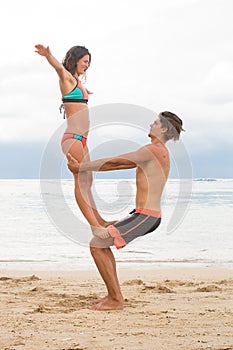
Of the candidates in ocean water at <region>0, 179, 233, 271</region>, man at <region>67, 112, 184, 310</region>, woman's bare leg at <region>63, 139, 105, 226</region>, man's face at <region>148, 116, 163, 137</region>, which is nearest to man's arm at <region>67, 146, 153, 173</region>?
man at <region>67, 112, 184, 310</region>

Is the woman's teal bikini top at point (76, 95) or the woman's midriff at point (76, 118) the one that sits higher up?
the woman's teal bikini top at point (76, 95)

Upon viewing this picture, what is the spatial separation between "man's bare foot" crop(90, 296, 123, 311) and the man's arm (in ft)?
4.76

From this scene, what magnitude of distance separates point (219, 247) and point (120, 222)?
7.53m

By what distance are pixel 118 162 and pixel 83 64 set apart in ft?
3.79

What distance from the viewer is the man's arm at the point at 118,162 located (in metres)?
5.62

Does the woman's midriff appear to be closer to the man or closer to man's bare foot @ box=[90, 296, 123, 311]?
the man

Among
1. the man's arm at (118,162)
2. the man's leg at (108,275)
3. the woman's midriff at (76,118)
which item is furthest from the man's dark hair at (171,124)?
the man's leg at (108,275)

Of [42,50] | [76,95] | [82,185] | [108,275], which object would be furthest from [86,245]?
[42,50]

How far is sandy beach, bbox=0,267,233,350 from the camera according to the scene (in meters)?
4.69

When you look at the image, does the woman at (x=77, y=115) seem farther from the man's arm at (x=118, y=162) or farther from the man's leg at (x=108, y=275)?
the man's leg at (x=108, y=275)

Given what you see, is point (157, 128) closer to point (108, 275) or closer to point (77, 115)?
point (77, 115)

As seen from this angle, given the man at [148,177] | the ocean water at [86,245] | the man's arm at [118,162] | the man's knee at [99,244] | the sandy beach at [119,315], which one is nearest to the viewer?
the sandy beach at [119,315]

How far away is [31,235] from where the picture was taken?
14945 millimetres

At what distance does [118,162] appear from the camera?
18.5 ft
